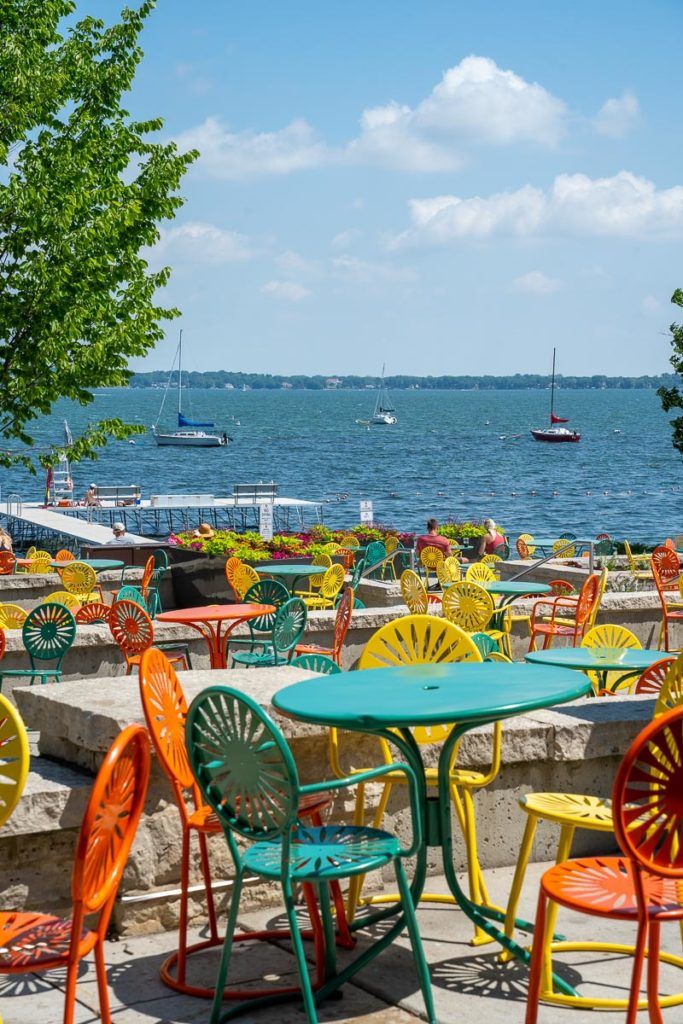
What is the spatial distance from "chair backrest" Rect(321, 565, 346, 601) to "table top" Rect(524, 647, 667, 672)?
19.6 ft

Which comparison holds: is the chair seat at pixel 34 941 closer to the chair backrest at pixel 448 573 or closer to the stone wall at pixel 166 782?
the stone wall at pixel 166 782

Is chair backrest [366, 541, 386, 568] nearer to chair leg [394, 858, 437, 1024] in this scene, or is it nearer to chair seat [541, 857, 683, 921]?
chair leg [394, 858, 437, 1024]

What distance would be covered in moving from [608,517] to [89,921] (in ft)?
225

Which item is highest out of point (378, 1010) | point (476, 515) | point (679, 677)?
point (679, 677)

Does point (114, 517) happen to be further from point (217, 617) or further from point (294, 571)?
point (217, 617)

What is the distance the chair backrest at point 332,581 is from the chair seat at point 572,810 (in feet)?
27.2

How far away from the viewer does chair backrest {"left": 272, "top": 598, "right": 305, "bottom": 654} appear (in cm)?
891

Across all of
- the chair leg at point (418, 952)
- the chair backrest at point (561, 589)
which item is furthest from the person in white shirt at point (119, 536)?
the chair leg at point (418, 952)

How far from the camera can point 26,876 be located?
4605 millimetres

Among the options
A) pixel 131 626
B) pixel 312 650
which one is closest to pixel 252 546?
pixel 312 650

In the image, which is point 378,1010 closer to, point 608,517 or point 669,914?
point 669,914

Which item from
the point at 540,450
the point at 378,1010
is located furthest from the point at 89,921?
the point at 540,450

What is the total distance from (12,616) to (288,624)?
9.87 ft

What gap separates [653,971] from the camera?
11.7 ft
